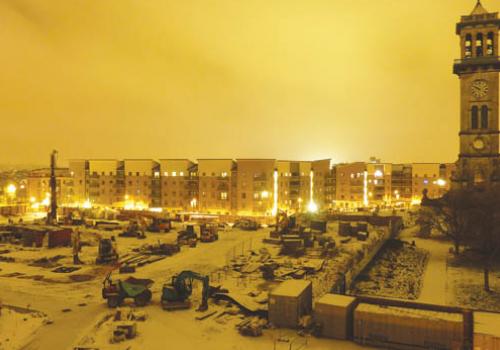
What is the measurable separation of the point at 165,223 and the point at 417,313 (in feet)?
144

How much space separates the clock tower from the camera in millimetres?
46094

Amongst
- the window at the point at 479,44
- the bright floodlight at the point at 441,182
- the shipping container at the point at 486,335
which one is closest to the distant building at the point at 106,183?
the bright floodlight at the point at 441,182

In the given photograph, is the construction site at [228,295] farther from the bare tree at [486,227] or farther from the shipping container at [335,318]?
the bare tree at [486,227]

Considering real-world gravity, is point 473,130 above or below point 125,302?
above

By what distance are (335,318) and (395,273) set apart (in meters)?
18.0

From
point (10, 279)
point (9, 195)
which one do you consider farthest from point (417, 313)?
point (9, 195)

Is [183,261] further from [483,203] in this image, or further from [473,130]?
[473,130]

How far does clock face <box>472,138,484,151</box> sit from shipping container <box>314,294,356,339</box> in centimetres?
3419

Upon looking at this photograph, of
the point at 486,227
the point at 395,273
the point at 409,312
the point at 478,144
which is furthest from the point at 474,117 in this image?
the point at 409,312

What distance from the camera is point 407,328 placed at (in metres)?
18.7

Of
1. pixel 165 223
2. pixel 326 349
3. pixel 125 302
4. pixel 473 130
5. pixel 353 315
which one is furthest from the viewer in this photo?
pixel 165 223

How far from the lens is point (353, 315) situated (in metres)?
19.9

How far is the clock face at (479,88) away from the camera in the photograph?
46531 mm

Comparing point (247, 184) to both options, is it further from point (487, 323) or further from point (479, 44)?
point (487, 323)
